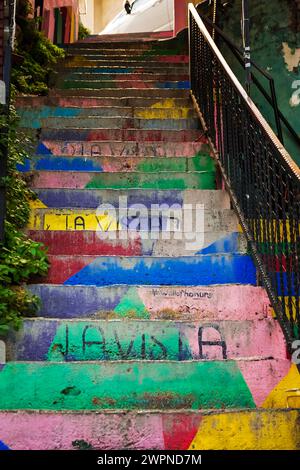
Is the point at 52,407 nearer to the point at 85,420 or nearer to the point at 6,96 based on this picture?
the point at 85,420

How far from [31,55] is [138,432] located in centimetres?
666

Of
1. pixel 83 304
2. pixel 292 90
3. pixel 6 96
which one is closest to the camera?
pixel 83 304

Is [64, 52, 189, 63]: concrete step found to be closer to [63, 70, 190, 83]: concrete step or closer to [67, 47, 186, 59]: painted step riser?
[67, 47, 186, 59]: painted step riser

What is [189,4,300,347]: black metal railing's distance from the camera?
3018 millimetres

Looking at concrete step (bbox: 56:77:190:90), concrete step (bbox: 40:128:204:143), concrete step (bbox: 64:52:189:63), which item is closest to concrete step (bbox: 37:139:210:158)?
concrete step (bbox: 40:128:204:143)

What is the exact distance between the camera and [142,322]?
305cm

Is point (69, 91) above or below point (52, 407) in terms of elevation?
above

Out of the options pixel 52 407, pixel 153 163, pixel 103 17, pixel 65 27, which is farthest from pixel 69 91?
pixel 103 17

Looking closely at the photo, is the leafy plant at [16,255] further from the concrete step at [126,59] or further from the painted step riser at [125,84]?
the concrete step at [126,59]

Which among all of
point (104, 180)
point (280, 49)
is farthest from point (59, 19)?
point (104, 180)

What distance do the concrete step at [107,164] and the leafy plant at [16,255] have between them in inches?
25.0

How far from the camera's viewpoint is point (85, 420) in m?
2.43

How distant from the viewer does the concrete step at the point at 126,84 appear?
24.4 ft

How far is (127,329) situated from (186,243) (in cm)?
111
